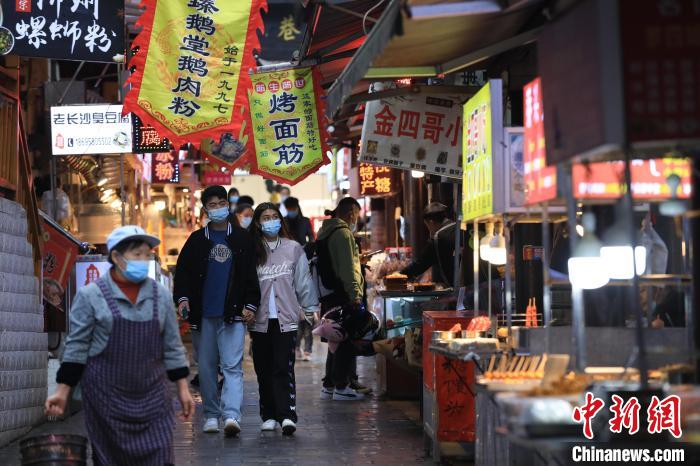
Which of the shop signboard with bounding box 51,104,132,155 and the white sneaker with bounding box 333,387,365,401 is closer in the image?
the white sneaker with bounding box 333,387,365,401

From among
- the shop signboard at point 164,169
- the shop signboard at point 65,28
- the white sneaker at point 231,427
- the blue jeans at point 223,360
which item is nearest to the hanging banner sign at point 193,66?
the shop signboard at point 65,28

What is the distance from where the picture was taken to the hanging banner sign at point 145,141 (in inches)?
607

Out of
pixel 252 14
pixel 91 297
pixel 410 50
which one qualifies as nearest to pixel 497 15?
pixel 410 50

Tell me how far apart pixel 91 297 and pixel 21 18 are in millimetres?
5322

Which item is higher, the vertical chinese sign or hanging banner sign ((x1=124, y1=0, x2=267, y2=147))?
hanging banner sign ((x1=124, y1=0, x2=267, y2=147))

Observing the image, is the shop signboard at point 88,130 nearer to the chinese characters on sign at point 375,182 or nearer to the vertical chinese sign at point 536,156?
the chinese characters on sign at point 375,182

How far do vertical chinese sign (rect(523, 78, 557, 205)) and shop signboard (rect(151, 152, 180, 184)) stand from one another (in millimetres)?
18609

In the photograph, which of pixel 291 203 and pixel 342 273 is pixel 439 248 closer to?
pixel 342 273

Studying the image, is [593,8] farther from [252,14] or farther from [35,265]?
[35,265]

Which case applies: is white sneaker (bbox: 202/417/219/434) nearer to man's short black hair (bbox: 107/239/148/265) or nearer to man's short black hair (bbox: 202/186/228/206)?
man's short black hair (bbox: 202/186/228/206)

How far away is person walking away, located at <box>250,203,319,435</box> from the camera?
37.6 feet

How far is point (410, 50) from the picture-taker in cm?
829

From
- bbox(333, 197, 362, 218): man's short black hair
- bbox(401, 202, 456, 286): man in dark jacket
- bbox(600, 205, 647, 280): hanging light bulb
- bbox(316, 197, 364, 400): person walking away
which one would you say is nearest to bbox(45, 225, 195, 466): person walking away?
bbox(600, 205, 647, 280): hanging light bulb

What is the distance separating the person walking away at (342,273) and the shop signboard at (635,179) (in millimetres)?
7257
